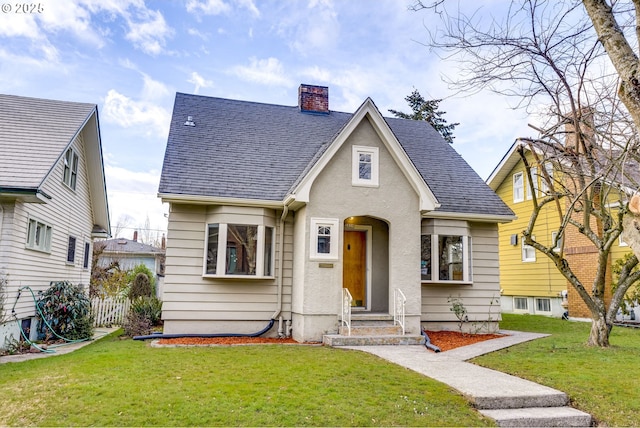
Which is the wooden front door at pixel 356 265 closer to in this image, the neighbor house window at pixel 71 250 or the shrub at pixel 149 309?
the shrub at pixel 149 309

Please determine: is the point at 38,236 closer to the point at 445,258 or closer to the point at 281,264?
the point at 281,264

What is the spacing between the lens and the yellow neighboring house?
52.4 ft

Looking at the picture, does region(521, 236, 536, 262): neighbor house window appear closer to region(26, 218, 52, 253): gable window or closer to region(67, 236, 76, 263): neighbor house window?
region(67, 236, 76, 263): neighbor house window

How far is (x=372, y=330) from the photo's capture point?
10.2 m

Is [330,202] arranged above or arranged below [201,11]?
below

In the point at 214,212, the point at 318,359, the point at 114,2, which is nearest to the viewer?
the point at 318,359

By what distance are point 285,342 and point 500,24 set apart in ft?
24.9

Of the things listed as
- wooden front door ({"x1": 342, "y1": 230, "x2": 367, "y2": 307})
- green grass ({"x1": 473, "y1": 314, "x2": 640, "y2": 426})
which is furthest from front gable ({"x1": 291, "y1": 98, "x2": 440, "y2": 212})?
green grass ({"x1": 473, "y1": 314, "x2": 640, "y2": 426})

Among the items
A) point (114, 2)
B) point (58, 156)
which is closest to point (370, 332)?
→ point (58, 156)

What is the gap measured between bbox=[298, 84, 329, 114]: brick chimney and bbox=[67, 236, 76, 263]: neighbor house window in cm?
875

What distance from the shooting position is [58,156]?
10578mm

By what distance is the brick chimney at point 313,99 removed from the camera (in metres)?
15.7

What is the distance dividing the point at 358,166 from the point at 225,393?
6815 mm

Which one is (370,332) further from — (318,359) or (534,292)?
(534,292)
